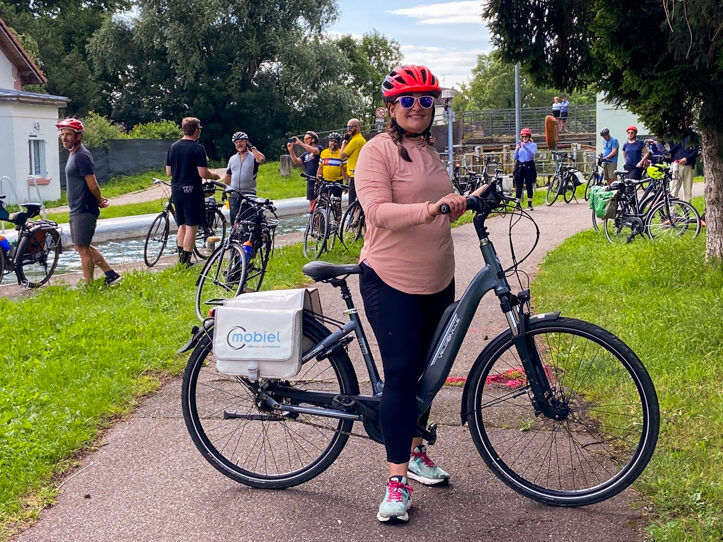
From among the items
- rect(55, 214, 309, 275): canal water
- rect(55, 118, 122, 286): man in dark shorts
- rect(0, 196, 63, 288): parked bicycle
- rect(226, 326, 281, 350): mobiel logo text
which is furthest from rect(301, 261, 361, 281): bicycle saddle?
rect(55, 214, 309, 275): canal water

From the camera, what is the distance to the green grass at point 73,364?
194 inches

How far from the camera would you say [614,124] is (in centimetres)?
4138

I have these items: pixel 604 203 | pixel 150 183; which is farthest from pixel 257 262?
pixel 150 183

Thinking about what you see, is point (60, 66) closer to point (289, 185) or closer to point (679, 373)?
point (289, 185)

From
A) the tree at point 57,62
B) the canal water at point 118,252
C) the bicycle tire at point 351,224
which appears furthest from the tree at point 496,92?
the bicycle tire at point 351,224

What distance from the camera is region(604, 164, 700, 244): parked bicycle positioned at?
45.0 feet

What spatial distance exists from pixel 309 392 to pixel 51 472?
1437mm

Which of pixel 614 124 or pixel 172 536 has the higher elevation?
pixel 614 124

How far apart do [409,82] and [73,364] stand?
4.06m

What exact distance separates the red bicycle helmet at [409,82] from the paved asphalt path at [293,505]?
5.96 feet

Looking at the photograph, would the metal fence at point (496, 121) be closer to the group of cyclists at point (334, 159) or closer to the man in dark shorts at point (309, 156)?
the man in dark shorts at point (309, 156)

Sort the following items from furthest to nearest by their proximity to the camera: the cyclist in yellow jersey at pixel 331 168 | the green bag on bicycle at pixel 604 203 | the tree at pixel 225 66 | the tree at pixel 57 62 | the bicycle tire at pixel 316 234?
1. the tree at pixel 57 62
2. the tree at pixel 225 66
3. the cyclist in yellow jersey at pixel 331 168
4. the green bag on bicycle at pixel 604 203
5. the bicycle tire at pixel 316 234

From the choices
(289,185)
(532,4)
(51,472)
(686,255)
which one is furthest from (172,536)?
(289,185)

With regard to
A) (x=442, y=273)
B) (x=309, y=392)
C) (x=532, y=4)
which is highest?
(x=532, y=4)
